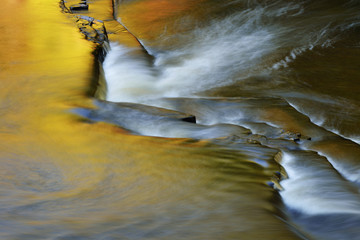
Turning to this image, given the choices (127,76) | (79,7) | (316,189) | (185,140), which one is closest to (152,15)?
(79,7)

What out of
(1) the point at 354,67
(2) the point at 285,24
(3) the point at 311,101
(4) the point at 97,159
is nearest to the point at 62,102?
(4) the point at 97,159

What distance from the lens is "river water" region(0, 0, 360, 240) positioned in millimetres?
1907

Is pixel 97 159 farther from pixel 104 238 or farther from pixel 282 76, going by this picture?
pixel 282 76

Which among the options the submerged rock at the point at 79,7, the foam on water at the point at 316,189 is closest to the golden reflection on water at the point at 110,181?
the foam on water at the point at 316,189

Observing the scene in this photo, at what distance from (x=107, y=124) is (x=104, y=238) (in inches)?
61.9

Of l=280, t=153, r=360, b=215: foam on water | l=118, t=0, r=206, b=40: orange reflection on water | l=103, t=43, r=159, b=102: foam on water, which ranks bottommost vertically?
l=280, t=153, r=360, b=215: foam on water

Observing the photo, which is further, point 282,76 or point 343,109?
point 282,76

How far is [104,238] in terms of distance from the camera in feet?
5.35

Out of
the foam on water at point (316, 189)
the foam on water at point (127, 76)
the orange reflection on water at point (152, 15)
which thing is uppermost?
the orange reflection on water at point (152, 15)

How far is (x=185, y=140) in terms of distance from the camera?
288cm

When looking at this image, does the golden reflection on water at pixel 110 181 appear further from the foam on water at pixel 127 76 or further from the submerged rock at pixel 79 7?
the submerged rock at pixel 79 7

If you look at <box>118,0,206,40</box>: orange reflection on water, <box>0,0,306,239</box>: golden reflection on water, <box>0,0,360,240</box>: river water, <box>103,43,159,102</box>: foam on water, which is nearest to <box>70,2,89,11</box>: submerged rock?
<box>118,0,206,40</box>: orange reflection on water

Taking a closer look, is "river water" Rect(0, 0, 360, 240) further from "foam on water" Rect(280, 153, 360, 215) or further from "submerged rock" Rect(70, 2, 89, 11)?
"submerged rock" Rect(70, 2, 89, 11)

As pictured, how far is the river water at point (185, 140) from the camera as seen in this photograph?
1.91 m
